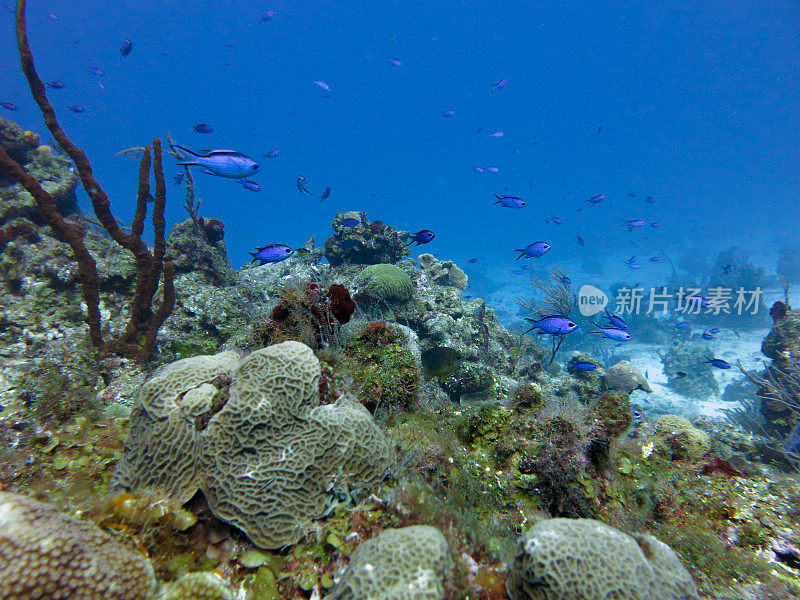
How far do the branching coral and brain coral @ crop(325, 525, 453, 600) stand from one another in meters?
5.51

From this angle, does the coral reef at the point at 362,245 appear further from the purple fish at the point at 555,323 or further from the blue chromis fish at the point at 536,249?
the purple fish at the point at 555,323

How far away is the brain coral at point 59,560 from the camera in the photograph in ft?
4.46

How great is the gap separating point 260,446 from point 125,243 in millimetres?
5330

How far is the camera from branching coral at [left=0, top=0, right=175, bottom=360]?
5.18 meters

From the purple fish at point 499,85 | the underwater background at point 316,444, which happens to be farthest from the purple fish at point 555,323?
the purple fish at point 499,85

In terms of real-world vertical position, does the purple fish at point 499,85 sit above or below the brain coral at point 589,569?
above

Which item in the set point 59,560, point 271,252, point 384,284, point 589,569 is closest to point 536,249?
point 384,284

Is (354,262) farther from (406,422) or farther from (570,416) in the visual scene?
(570,416)

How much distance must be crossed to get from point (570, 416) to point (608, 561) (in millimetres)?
1644

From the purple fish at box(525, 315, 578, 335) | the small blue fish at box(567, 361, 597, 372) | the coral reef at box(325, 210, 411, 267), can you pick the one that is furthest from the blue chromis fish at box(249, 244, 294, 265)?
the small blue fish at box(567, 361, 597, 372)

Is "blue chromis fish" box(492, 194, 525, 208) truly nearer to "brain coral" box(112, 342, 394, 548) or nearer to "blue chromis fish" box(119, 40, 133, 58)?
"brain coral" box(112, 342, 394, 548)

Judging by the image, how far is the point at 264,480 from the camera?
2.35m

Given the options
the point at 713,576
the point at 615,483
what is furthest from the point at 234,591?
the point at 713,576

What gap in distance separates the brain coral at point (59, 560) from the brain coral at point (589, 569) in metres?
2.24
